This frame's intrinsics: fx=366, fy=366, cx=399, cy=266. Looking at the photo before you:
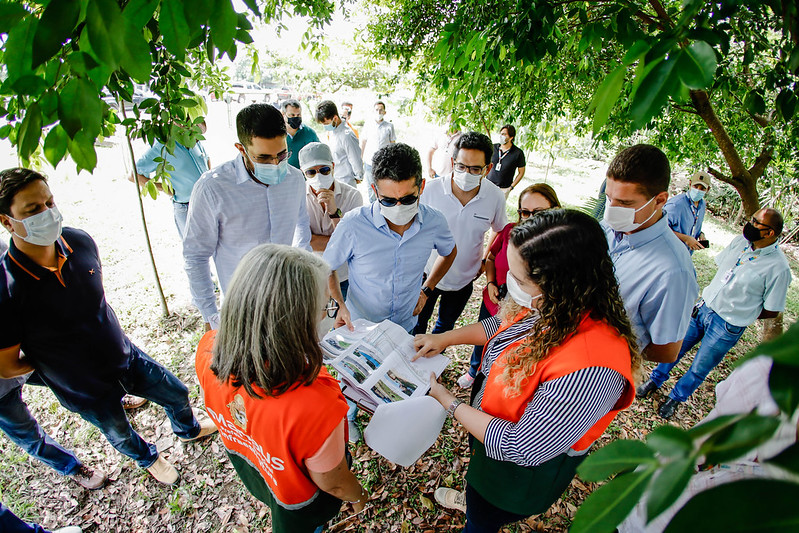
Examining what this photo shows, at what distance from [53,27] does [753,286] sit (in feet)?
15.7

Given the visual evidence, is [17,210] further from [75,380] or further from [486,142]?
[486,142]

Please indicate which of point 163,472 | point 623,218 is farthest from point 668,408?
point 163,472

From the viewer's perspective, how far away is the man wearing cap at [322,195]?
10.9 ft

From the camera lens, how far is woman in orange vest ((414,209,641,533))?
1354 mm

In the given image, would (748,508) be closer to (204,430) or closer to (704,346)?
(204,430)

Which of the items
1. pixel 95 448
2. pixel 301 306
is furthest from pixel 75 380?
pixel 301 306

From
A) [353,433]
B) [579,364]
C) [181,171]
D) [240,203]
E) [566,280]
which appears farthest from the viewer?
[181,171]

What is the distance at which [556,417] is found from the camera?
136 centimetres

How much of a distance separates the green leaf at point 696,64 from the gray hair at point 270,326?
1.27 meters

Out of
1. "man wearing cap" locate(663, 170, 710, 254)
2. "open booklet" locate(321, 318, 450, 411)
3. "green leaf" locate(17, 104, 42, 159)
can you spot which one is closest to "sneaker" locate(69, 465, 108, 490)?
"open booklet" locate(321, 318, 450, 411)

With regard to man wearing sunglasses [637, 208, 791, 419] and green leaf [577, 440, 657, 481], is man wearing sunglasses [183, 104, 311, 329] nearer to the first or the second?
green leaf [577, 440, 657, 481]

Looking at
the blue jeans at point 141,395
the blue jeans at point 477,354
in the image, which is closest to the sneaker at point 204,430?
the blue jeans at point 141,395

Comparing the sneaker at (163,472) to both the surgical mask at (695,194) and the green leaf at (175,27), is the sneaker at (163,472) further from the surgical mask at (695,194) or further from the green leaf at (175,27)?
the surgical mask at (695,194)

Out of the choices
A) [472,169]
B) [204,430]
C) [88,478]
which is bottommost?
[88,478]
